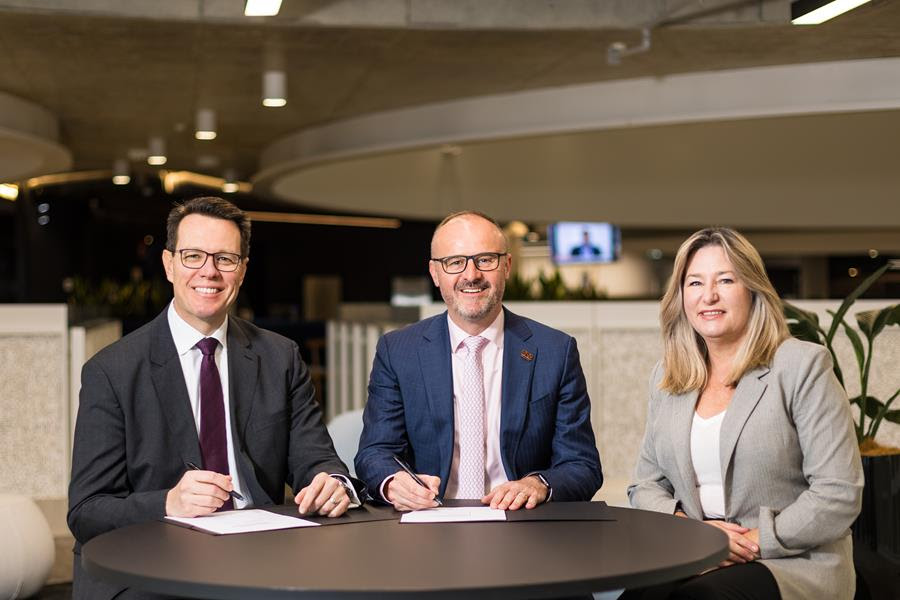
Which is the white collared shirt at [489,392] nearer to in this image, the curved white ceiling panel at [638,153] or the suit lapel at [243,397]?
the suit lapel at [243,397]

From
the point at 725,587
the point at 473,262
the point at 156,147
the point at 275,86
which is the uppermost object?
the point at 156,147

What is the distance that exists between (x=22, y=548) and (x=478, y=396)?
2030 mm

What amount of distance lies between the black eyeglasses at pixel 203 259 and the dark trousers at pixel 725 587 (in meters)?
1.17

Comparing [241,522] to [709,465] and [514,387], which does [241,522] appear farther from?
[709,465]

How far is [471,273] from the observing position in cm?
277

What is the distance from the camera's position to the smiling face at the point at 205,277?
2.49 m

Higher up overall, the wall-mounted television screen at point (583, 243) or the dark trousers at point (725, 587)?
the wall-mounted television screen at point (583, 243)

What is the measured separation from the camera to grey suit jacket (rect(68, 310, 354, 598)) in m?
2.37

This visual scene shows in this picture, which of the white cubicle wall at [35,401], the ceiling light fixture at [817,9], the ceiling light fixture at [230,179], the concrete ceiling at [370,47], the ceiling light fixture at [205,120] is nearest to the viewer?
the ceiling light fixture at [817,9]

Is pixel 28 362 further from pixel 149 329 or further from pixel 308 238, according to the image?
pixel 308 238

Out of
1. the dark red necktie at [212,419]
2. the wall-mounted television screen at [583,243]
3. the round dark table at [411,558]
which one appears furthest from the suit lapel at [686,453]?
the wall-mounted television screen at [583,243]

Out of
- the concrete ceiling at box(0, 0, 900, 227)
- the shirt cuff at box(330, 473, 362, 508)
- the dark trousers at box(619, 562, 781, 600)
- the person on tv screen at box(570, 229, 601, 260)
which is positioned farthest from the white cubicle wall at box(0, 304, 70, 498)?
the person on tv screen at box(570, 229, 601, 260)

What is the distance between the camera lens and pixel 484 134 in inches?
339

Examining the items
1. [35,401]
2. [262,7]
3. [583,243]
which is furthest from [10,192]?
[262,7]
